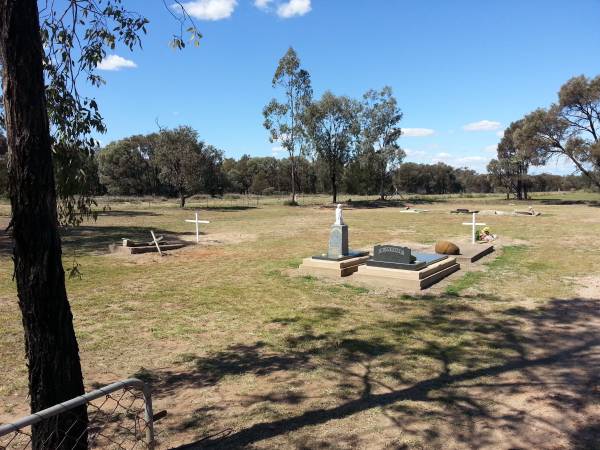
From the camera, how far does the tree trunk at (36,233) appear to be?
2881 mm

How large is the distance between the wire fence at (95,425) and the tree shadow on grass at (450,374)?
1.98 feet

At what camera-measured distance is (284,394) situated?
4.91m

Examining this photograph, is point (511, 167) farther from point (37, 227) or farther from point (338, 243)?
point (37, 227)

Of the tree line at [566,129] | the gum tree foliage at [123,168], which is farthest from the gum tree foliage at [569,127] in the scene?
the gum tree foliage at [123,168]

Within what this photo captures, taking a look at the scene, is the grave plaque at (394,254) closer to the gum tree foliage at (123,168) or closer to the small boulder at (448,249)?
the small boulder at (448,249)

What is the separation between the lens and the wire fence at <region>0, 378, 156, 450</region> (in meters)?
2.53

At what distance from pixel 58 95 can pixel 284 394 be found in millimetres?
3595

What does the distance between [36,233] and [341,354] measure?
416 cm

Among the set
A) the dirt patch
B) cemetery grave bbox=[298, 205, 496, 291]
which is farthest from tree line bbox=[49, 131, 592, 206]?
the dirt patch

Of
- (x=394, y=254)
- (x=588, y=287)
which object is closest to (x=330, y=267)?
(x=394, y=254)

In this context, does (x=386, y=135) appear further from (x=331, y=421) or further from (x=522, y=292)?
(x=331, y=421)

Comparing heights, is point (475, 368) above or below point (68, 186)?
below

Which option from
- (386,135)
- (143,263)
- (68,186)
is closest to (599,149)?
(386,135)

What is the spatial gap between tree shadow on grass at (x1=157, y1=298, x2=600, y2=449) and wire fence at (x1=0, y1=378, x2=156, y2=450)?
1.98ft
